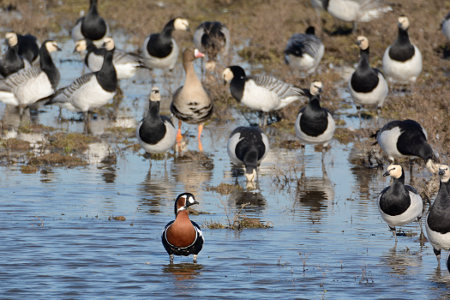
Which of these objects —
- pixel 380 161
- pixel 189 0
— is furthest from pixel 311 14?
pixel 380 161

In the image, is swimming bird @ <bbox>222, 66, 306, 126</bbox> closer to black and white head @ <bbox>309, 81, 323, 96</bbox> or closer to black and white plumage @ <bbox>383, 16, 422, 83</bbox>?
black and white head @ <bbox>309, 81, 323, 96</bbox>

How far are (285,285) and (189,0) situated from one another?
95.6 feet

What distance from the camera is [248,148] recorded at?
1565 cm

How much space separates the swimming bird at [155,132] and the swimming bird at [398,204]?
5519mm

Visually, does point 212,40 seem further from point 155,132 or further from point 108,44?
point 155,132

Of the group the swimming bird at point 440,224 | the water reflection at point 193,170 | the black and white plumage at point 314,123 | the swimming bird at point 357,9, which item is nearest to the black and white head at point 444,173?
the swimming bird at point 440,224

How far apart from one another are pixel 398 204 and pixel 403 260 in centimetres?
101

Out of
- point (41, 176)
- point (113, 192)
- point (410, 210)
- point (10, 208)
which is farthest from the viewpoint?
point (41, 176)

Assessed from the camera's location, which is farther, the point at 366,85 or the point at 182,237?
the point at 366,85

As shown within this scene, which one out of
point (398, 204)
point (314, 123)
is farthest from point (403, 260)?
point (314, 123)

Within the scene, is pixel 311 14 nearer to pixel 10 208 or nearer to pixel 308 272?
→ pixel 10 208

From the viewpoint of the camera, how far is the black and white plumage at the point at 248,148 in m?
15.4

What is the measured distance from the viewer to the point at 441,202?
36.2 ft

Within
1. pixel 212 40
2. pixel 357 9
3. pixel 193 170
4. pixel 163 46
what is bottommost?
pixel 193 170
